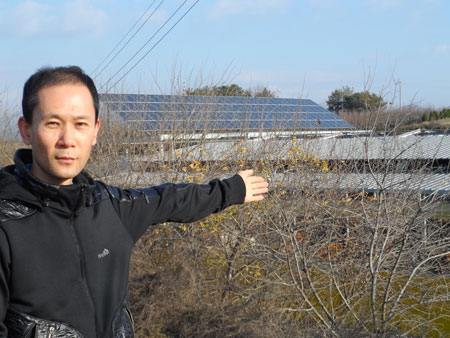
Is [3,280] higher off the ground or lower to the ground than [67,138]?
lower

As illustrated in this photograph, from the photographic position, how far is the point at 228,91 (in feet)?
34.9

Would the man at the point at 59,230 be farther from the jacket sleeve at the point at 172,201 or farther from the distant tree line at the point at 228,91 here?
the distant tree line at the point at 228,91

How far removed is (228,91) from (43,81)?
919 centimetres

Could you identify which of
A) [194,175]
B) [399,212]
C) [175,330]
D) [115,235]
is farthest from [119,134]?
[115,235]

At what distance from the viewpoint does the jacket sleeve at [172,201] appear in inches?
73.2

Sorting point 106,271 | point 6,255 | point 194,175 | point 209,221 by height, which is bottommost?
point 209,221

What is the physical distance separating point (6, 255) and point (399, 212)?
14.6 feet

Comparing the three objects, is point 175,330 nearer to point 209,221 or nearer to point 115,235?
point 209,221

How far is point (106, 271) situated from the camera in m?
1.65

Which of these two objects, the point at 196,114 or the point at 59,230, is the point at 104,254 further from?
the point at 196,114

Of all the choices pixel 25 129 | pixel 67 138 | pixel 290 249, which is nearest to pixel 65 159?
pixel 67 138

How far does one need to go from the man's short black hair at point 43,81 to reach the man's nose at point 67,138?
0.39 ft

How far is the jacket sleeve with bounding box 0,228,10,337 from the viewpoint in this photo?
1.39 metres

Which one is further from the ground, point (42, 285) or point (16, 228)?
point (16, 228)
